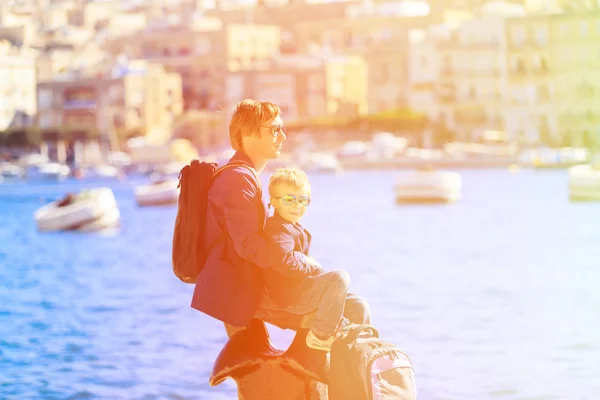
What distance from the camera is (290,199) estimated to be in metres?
5.54

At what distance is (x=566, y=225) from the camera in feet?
130

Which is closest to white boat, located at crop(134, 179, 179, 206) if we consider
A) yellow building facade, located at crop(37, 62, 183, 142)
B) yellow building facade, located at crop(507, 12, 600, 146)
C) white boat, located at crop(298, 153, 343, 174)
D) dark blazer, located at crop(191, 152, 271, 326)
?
white boat, located at crop(298, 153, 343, 174)

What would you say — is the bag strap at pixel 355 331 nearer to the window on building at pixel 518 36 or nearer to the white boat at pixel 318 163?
the white boat at pixel 318 163

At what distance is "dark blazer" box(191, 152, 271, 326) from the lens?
5.49 metres

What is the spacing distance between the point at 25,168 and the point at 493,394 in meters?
73.4

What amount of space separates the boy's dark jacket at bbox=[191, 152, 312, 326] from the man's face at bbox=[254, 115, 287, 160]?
162 millimetres

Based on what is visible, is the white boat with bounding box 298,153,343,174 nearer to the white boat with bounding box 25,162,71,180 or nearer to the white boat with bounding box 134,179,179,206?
the white boat with bounding box 25,162,71,180

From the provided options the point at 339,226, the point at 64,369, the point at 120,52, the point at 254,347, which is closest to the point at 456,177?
the point at 339,226

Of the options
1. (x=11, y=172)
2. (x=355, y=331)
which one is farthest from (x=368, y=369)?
(x=11, y=172)

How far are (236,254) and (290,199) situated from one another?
1.03 feet

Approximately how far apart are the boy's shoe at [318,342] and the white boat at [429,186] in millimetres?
42336

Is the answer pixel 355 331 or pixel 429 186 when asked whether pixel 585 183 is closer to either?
pixel 429 186

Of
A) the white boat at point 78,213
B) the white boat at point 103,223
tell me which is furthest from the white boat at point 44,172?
the white boat at point 78,213

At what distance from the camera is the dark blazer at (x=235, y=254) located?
18.0 ft
